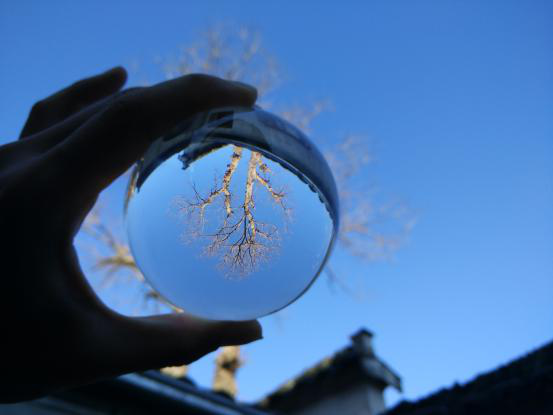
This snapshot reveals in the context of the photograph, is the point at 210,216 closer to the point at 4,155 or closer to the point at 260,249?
the point at 260,249

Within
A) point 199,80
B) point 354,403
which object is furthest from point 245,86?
point 354,403

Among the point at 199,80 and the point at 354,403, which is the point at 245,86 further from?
the point at 354,403

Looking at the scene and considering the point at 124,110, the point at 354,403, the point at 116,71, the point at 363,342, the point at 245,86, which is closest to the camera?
the point at 124,110

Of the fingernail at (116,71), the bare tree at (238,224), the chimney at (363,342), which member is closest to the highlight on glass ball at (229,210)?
the bare tree at (238,224)

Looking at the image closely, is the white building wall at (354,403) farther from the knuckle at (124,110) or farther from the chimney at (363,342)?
the knuckle at (124,110)

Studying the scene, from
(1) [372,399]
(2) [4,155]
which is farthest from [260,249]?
(1) [372,399]

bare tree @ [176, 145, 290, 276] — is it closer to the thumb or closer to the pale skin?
the pale skin

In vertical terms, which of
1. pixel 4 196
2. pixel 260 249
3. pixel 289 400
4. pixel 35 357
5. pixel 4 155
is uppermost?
pixel 289 400
